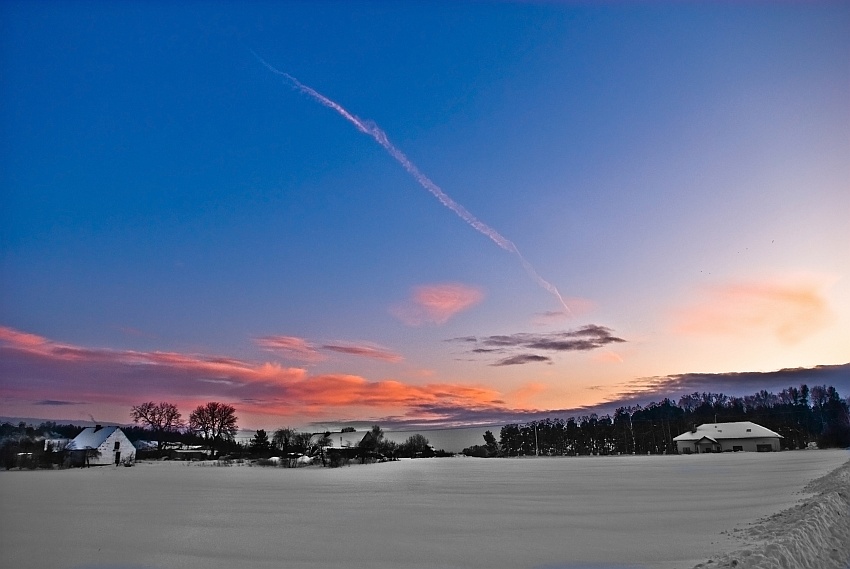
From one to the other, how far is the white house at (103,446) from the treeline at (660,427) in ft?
248

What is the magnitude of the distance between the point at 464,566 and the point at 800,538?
608 cm

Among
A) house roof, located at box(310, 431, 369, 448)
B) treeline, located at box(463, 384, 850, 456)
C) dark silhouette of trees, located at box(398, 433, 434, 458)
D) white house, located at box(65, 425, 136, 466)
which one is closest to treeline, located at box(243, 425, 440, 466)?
house roof, located at box(310, 431, 369, 448)

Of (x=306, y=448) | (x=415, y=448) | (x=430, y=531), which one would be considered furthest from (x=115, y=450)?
(x=430, y=531)

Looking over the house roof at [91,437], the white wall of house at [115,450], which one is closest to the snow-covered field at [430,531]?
the white wall of house at [115,450]

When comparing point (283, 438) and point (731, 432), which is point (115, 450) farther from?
point (731, 432)

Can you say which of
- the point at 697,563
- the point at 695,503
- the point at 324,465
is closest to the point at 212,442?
the point at 324,465

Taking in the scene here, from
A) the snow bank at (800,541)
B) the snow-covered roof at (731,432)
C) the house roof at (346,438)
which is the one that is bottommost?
the house roof at (346,438)

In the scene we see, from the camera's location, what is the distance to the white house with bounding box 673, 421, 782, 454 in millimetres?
85812

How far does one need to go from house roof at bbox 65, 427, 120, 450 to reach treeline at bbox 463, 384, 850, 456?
3060 inches

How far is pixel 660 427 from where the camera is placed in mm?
120188

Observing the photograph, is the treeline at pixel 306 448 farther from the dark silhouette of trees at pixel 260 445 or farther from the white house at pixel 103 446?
the white house at pixel 103 446

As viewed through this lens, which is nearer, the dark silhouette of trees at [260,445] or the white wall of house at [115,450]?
the white wall of house at [115,450]

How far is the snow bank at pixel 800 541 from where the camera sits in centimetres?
866

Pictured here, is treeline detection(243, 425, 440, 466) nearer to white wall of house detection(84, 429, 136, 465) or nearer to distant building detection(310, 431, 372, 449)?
distant building detection(310, 431, 372, 449)
